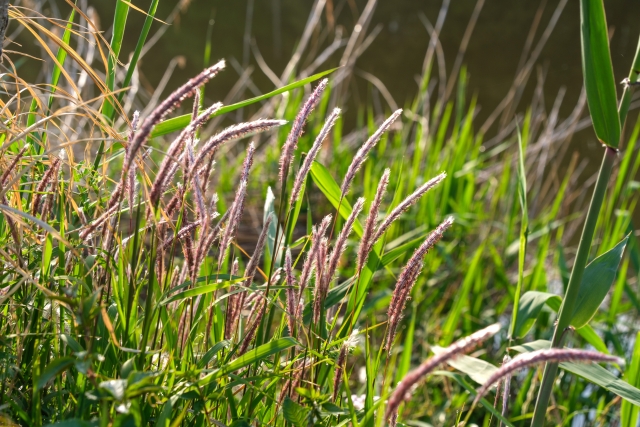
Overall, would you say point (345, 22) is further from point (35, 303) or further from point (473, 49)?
point (35, 303)

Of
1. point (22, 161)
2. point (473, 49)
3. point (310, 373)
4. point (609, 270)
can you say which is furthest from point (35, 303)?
point (473, 49)

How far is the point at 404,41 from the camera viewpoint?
7684mm

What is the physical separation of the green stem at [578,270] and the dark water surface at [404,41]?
16.9 ft

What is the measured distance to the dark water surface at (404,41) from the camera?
6223mm

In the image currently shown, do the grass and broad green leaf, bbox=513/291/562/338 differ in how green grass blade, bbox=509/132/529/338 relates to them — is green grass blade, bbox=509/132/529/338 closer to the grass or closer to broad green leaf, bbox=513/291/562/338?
the grass

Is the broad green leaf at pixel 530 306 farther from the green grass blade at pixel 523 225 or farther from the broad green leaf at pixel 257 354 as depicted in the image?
the broad green leaf at pixel 257 354

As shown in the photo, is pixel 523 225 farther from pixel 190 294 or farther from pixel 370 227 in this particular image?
pixel 190 294

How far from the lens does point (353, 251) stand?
1953 mm

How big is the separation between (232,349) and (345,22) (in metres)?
7.64

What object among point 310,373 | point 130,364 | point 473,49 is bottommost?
point 473,49

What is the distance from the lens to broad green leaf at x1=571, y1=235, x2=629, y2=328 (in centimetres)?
62

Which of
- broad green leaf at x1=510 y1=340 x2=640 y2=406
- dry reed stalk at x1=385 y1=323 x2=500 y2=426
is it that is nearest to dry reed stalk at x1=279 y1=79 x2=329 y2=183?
dry reed stalk at x1=385 y1=323 x2=500 y2=426

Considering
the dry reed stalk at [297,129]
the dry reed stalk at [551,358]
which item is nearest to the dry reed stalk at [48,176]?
the dry reed stalk at [297,129]

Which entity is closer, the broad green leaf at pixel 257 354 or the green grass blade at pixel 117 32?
the broad green leaf at pixel 257 354
